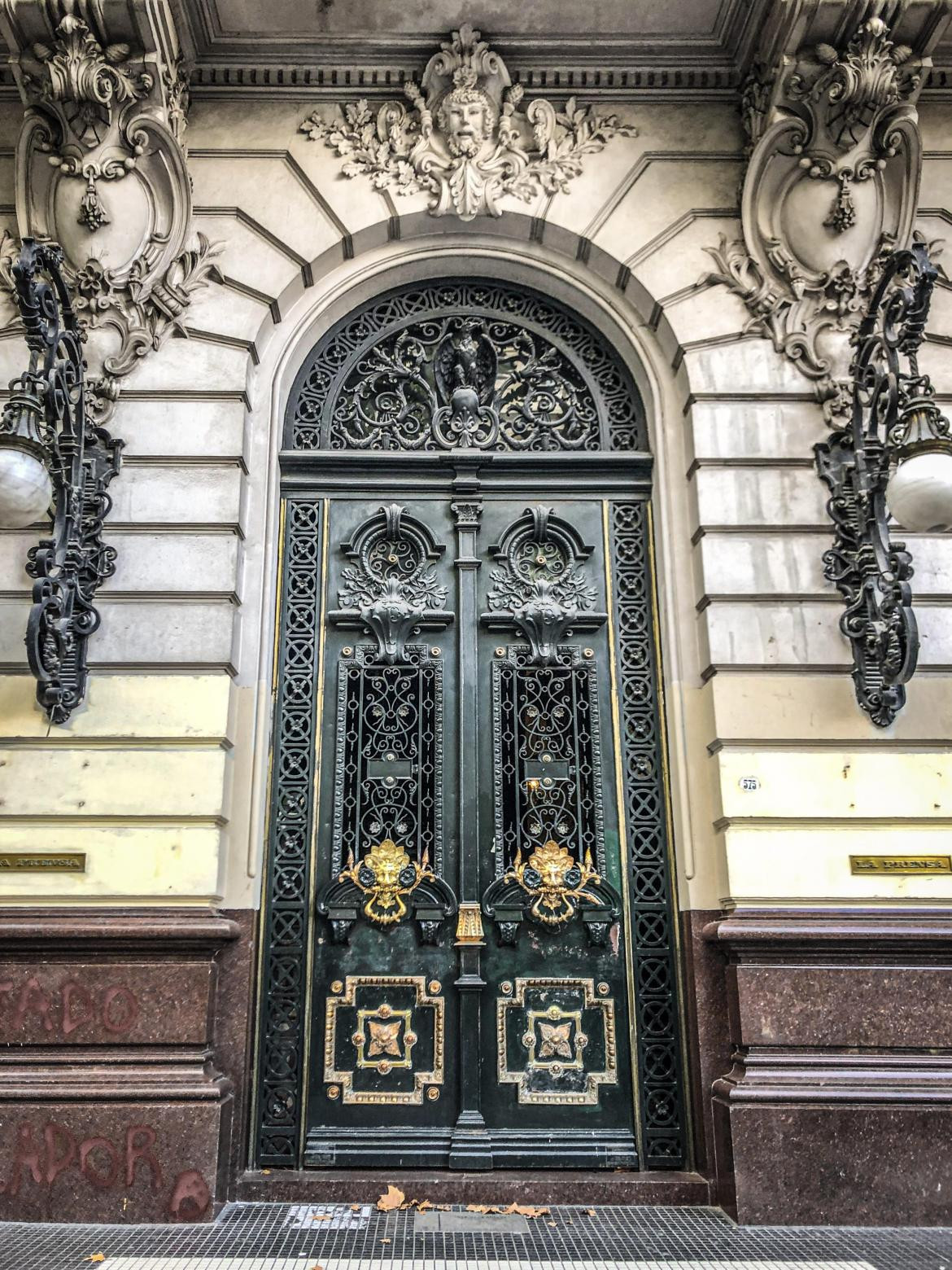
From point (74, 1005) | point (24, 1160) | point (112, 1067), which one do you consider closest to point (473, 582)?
point (74, 1005)

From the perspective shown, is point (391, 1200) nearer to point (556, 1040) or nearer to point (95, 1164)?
point (556, 1040)

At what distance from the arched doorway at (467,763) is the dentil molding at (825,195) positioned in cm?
135

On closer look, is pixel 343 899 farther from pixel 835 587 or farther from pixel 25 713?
pixel 835 587

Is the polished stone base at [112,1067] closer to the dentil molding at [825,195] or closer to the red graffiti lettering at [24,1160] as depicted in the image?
the red graffiti lettering at [24,1160]

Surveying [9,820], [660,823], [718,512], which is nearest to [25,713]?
[9,820]

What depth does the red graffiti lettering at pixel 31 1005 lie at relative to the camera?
614cm

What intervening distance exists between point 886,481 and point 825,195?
8.53ft

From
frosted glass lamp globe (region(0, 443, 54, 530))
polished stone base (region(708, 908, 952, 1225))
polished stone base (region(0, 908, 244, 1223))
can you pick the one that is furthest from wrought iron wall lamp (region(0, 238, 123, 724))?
polished stone base (region(708, 908, 952, 1225))

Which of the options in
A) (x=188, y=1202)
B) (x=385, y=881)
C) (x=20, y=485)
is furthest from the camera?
(x=385, y=881)

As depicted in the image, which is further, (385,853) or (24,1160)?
(385,853)

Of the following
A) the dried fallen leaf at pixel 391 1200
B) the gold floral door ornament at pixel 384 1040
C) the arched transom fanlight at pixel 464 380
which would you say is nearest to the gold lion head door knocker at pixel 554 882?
the gold floral door ornament at pixel 384 1040

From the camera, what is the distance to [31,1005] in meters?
6.18

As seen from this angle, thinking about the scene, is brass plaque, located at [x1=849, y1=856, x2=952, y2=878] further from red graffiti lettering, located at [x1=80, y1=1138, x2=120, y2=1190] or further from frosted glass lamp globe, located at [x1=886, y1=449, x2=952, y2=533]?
red graffiti lettering, located at [x1=80, y1=1138, x2=120, y2=1190]

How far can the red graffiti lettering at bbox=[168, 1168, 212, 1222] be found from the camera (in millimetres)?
5879
